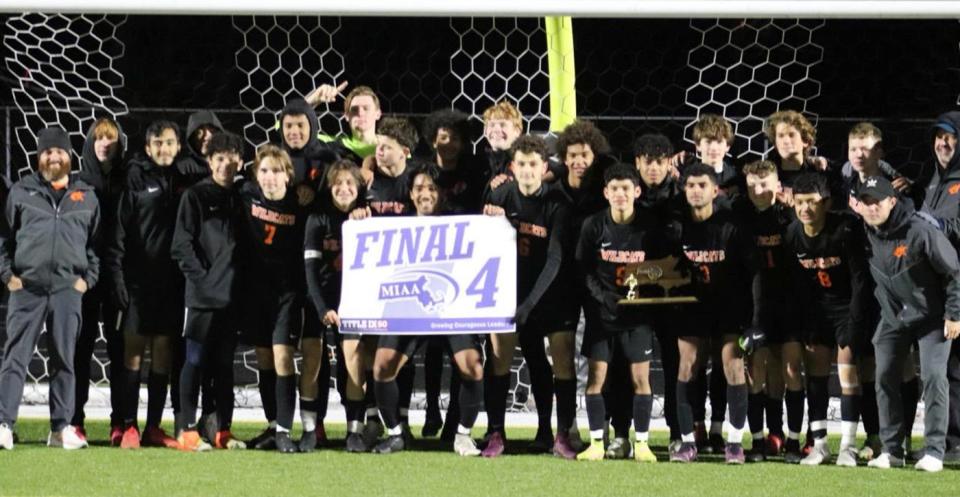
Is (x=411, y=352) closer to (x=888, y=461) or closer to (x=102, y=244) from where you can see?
(x=102, y=244)

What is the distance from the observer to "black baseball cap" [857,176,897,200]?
8.05 m

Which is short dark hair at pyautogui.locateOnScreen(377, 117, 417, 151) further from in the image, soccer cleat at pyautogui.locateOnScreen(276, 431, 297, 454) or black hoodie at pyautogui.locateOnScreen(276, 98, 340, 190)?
soccer cleat at pyautogui.locateOnScreen(276, 431, 297, 454)

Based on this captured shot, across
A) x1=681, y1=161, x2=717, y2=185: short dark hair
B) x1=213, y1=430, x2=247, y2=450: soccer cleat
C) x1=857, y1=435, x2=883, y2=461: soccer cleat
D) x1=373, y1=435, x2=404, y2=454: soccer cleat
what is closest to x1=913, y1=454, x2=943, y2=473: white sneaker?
x1=857, y1=435, x2=883, y2=461: soccer cleat

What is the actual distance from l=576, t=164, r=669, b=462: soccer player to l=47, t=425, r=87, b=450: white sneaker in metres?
2.61

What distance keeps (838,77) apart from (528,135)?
5.72 meters

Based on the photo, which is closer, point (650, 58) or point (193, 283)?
point (193, 283)

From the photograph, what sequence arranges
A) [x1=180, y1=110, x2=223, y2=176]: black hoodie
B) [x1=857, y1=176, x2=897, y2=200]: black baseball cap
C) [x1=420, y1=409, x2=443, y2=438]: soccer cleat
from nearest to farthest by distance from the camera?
[x1=857, y1=176, x2=897, y2=200]: black baseball cap < [x1=180, y1=110, x2=223, y2=176]: black hoodie < [x1=420, y1=409, x2=443, y2=438]: soccer cleat

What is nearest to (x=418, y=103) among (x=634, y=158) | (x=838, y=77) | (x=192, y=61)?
(x=192, y=61)

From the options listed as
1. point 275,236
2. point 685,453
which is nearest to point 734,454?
point 685,453

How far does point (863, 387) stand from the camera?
881 centimetres

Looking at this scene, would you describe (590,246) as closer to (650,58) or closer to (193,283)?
Result: (193,283)

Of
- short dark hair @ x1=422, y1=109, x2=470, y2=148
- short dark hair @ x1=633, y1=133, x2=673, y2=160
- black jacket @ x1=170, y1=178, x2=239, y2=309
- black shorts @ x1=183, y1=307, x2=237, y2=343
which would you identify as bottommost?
black shorts @ x1=183, y1=307, x2=237, y2=343

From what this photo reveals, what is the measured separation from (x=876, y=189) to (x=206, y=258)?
3.42m

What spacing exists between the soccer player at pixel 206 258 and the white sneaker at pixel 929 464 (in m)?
3.55
